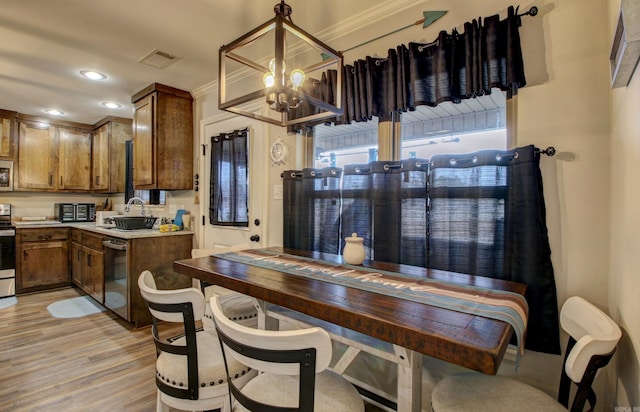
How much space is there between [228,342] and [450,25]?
1.99 metres

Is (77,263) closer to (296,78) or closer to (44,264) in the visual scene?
(44,264)

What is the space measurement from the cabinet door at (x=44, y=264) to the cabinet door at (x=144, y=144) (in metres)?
1.71

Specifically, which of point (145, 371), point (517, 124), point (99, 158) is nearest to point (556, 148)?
point (517, 124)

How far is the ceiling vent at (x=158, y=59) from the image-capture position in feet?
9.08

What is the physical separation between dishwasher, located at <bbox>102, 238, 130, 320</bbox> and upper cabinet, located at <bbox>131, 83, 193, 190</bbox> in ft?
2.41

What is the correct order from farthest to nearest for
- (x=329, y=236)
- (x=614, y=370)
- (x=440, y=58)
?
(x=329, y=236) → (x=440, y=58) → (x=614, y=370)

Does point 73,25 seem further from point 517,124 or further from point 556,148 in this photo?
point 556,148

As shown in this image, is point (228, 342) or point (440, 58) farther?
point (440, 58)

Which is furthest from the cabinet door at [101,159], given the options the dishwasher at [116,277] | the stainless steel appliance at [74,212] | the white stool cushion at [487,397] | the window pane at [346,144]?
the white stool cushion at [487,397]

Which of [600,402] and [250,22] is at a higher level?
[250,22]

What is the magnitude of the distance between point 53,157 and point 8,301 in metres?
2.12

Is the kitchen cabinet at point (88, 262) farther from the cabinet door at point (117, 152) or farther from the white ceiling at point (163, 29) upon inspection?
the white ceiling at point (163, 29)

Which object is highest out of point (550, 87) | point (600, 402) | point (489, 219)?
point (550, 87)

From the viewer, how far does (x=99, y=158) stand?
16.2 ft
